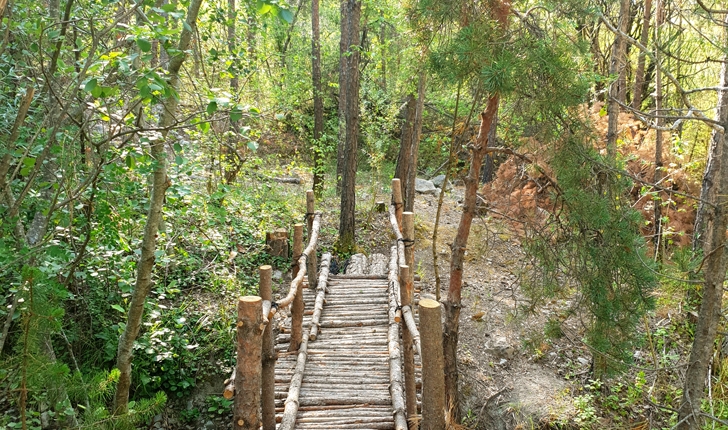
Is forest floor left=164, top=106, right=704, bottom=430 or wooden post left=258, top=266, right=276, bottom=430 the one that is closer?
wooden post left=258, top=266, right=276, bottom=430

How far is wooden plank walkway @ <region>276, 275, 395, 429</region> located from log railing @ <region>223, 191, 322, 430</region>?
227 millimetres

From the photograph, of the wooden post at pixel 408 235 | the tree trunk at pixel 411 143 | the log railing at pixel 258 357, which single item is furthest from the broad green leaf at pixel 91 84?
the tree trunk at pixel 411 143

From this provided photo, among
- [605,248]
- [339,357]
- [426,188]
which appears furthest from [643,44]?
[426,188]

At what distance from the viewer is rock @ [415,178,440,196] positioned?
48.7 ft

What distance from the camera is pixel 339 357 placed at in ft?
17.4

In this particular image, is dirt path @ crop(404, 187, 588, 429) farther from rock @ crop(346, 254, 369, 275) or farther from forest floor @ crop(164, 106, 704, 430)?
rock @ crop(346, 254, 369, 275)

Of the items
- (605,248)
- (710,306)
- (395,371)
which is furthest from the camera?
(395,371)

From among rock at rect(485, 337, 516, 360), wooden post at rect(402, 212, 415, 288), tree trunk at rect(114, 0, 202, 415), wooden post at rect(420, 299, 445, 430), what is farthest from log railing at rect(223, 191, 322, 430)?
rock at rect(485, 337, 516, 360)

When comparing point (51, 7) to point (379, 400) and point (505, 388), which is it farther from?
point (505, 388)

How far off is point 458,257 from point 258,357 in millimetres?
2695

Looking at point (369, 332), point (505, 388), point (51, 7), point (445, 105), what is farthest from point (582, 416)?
point (445, 105)

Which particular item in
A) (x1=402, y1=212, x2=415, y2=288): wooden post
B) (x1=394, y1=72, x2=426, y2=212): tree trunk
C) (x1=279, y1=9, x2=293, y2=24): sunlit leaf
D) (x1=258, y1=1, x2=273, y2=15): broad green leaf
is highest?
(x1=394, y1=72, x2=426, y2=212): tree trunk

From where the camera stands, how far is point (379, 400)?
4.43m

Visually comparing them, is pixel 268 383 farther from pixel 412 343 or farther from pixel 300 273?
pixel 300 273
